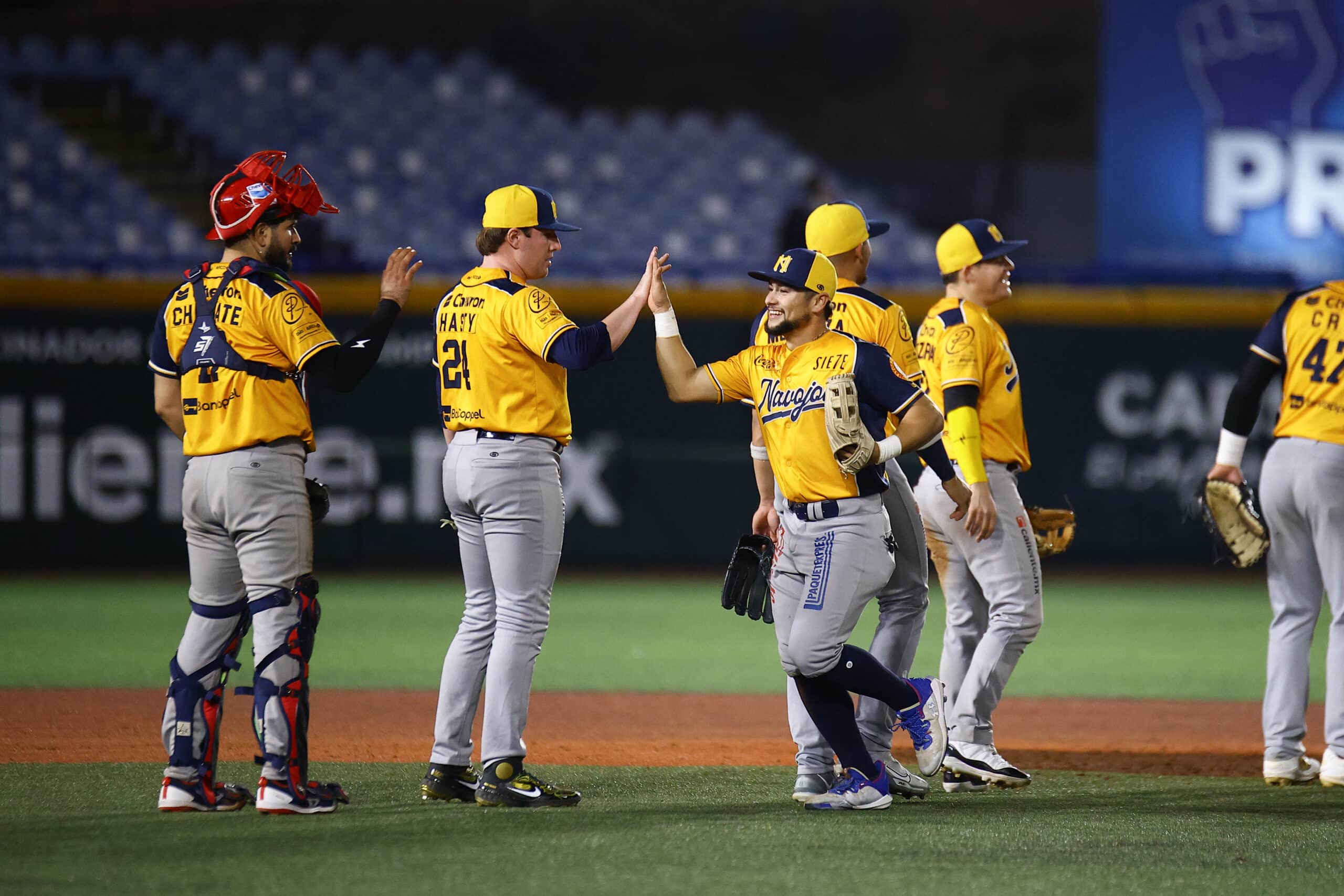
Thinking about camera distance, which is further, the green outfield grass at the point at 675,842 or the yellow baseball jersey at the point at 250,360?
the yellow baseball jersey at the point at 250,360

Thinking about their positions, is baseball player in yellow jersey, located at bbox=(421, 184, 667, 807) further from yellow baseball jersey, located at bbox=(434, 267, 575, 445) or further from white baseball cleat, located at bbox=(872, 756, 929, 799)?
white baseball cleat, located at bbox=(872, 756, 929, 799)

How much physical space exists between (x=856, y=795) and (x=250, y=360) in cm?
235

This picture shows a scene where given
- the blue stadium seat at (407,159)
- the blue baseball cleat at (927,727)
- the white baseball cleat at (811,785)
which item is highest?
the blue stadium seat at (407,159)

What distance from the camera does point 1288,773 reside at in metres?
5.46

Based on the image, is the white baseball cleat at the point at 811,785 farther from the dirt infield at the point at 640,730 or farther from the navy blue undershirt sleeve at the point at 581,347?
the navy blue undershirt sleeve at the point at 581,347

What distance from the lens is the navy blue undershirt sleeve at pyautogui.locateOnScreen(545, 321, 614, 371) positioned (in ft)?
15.4

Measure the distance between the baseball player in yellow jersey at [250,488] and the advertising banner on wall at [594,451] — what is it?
857 cm

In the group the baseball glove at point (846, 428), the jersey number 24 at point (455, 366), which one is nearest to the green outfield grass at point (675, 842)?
the baseball glove at point (846, 428)

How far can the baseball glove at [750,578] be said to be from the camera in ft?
16.3

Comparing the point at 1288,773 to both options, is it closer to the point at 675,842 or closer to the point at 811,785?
the point at 811,785

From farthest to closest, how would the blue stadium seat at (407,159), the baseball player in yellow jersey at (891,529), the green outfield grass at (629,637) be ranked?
the blue stadium seat at (407,159), the green outfield grass at (629,637), the baseball player in yellow jersey at (891,529)

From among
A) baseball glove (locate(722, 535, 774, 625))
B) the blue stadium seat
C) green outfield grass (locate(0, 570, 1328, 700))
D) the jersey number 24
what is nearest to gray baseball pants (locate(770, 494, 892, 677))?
baseball glove (locate(722, 535, 774, 625))

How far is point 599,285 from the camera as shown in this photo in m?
13.3

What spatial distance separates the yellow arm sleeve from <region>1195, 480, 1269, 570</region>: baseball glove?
102cm
